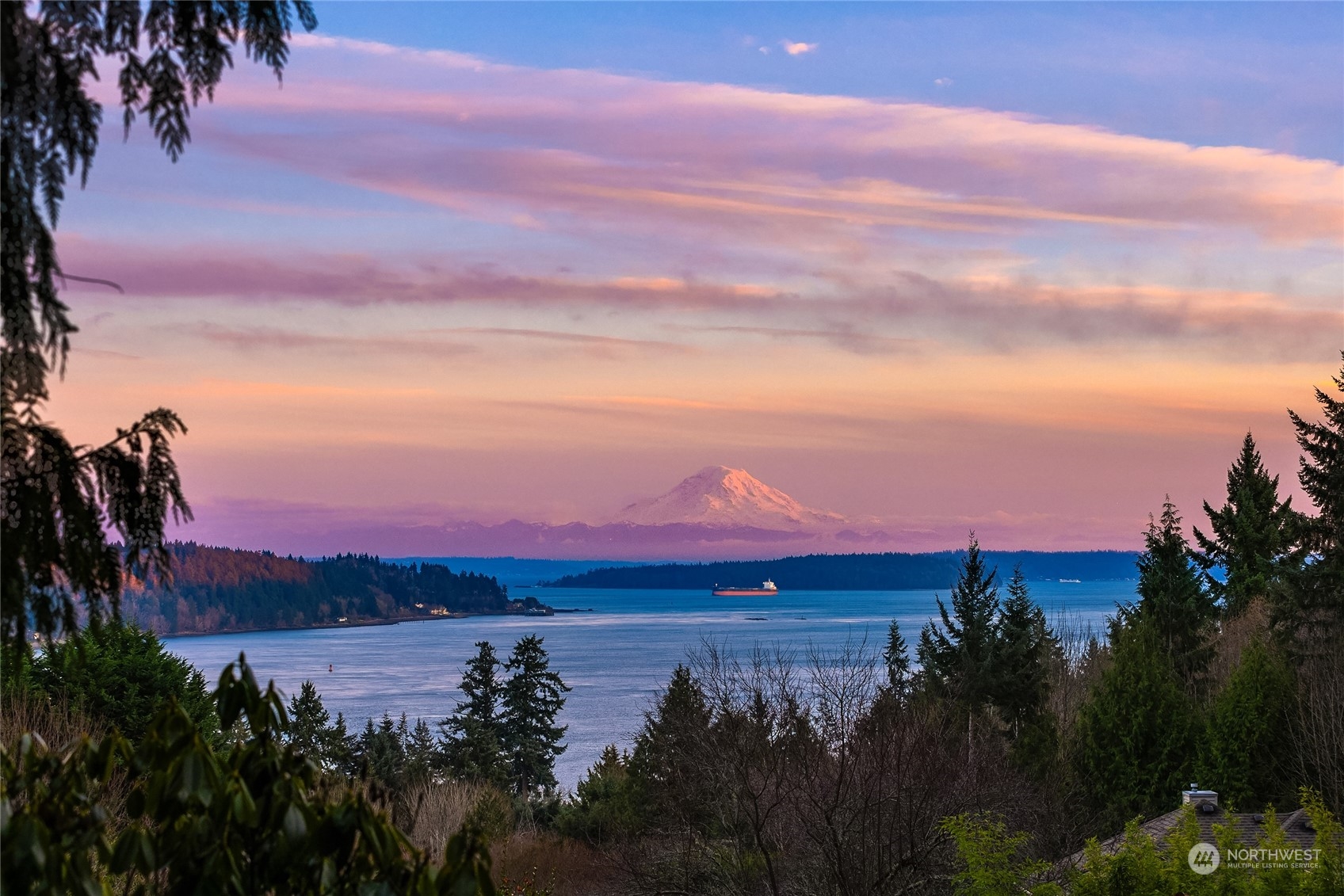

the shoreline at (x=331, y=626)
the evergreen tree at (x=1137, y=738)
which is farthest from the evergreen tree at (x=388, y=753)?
the shoreline at (x=331, y=626)

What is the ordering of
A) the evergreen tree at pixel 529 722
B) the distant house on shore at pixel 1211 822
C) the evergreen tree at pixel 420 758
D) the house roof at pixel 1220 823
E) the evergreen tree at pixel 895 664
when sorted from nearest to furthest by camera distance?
the house roof at pixel 1220 823 → the distant house on shore at pixel 1211 822 → the evergreen tree at pixel 420 758 → the evergreen tree at pixel 895 664 → the evergreen tree at pixel 529 722

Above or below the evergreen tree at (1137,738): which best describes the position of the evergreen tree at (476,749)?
below

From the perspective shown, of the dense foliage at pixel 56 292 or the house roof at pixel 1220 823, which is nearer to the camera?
the dense foliage at pixel 56 292

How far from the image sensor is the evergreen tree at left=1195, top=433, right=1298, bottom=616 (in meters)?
44.6

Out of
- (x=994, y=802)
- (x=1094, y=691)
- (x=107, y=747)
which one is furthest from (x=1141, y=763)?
(x=107, y=747)

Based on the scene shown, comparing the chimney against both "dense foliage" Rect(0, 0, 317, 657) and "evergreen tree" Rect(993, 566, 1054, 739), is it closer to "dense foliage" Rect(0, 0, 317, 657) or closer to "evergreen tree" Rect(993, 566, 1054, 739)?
"evergreen tree" Rect(993, 566, 1054, 739)

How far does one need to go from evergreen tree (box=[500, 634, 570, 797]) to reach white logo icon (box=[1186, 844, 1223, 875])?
43.5 meters

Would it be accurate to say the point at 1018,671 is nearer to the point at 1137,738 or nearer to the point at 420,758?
the point at 1137,738

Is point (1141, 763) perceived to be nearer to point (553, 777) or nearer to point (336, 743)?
point (336, 743)

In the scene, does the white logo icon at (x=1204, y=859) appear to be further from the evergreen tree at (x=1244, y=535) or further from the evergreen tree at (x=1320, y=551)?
the evergreen tree at (x=1244, y=535)

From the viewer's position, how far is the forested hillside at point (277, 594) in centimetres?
14600

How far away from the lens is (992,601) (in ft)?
126

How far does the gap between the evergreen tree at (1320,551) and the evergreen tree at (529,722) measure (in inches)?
1273

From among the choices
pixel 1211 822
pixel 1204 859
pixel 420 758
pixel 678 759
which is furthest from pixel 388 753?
pixel 1204 859
